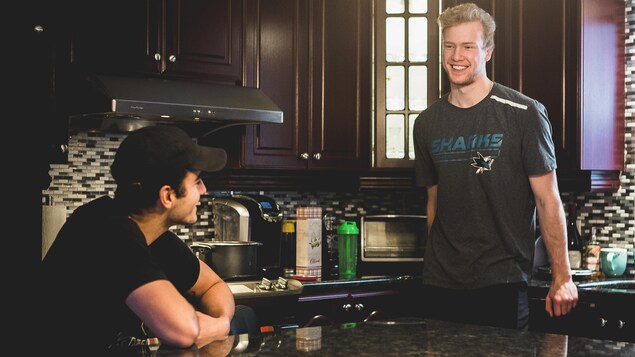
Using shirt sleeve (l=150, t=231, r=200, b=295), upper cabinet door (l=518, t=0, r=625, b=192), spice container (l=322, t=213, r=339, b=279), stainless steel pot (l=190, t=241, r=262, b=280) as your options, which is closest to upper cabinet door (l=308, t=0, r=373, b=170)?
spice container (l=322, t=213, r=339, b=279)

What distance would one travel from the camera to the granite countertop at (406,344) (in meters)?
1.70

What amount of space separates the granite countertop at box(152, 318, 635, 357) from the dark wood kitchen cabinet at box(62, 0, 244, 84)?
1935 mm

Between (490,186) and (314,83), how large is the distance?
4.00ft

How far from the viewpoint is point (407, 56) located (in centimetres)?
415

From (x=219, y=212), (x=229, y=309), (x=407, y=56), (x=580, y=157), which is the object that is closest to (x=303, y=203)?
(x=219, y=212)

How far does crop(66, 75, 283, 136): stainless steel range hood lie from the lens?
3.41 m

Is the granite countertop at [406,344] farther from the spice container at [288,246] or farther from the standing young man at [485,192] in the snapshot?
the spice container at [288,246]

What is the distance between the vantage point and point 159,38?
3.66 metres

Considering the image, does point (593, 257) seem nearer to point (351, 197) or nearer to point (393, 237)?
point (393, 237)

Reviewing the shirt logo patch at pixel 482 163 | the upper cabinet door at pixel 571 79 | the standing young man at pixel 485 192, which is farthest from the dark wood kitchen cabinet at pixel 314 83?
the shirt logo patch at pixel 482 163

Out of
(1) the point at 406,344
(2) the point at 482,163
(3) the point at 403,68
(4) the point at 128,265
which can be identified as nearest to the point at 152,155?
(4) the point at 128,265

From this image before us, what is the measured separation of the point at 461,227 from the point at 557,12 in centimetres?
141

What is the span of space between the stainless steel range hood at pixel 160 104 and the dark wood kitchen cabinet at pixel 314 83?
0.50 ft

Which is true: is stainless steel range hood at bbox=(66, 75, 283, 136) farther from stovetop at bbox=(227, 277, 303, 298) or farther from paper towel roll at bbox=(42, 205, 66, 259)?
stovetop at bbox=(227, 277, 303, 298)
